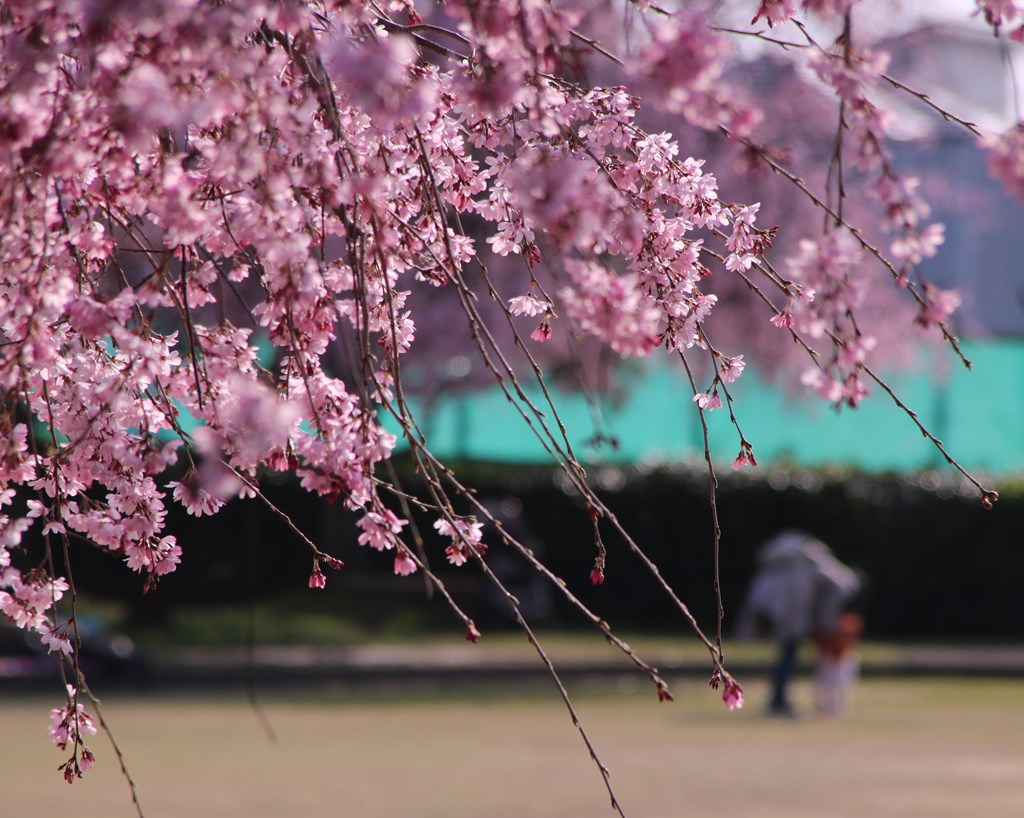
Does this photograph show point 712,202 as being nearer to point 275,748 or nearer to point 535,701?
point 275,748

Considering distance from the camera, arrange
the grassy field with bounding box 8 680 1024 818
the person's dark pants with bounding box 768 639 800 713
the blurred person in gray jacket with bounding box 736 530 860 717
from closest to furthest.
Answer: the grassy field with bounding box 8 680 1024 818 < the person's dark pants with bounding box 768 639 800 713 < the blurred person in gray jacket with bounding box 736 530 860 717

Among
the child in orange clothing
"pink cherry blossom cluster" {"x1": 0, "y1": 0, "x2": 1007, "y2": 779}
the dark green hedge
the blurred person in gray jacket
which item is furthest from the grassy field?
"pink cherry blossom cluster" {"x1": 0, "y1": 0, "x2": 1007, "y2": 779}

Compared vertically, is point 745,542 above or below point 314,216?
below

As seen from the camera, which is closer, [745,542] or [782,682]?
[782,682]

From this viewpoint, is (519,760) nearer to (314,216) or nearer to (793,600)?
(793,600)

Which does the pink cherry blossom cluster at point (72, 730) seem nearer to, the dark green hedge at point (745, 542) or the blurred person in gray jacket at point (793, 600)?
the blurred person in gray jacket at point (793, 600)

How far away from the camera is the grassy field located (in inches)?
334

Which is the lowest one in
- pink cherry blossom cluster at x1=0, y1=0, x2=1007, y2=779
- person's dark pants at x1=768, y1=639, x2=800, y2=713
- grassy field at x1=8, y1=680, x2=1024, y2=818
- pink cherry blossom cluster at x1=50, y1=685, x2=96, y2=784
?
grassy field at x1=8, y1=680, x2=1024, y2=818

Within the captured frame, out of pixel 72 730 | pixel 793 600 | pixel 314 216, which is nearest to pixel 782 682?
pixel 793 600

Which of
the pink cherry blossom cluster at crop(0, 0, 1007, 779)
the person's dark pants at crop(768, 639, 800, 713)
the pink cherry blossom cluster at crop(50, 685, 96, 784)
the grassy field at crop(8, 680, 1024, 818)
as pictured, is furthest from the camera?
the person's dark pants at crop(768, 639, 800, 713)

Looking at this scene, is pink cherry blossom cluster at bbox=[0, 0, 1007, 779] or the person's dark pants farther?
the person's dark pants

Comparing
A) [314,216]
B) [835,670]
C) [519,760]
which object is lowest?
[519,760]

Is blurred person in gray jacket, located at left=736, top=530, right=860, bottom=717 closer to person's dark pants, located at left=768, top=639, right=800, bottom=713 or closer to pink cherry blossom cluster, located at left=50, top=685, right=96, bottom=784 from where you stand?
person's dark pants, located at left=768, top=639, right=800, bottom=713

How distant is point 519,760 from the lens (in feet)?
32.7
